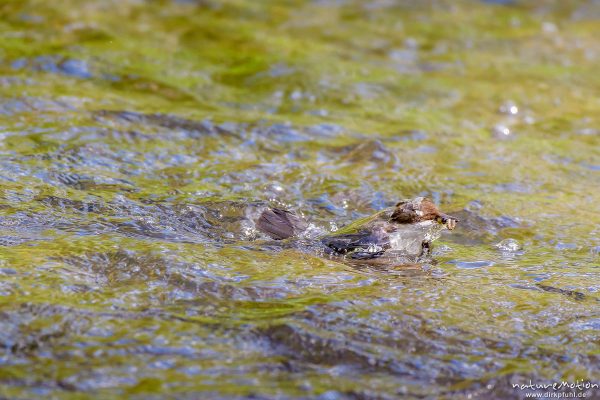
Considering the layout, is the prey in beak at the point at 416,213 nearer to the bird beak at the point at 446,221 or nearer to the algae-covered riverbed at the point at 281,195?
the bird beak at the point at 446,221

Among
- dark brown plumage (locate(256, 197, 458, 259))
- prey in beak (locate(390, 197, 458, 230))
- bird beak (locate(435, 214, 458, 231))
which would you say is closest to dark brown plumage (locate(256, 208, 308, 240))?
dark brown plumage (locate(256, 197, 458, 259))

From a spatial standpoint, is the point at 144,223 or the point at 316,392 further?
the point at 144,223

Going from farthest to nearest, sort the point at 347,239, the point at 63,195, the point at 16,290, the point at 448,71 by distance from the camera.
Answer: the point at 448,71
the point at 63,195
the point at 347,239
the point at 16,290

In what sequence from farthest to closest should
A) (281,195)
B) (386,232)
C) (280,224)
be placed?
(281,195) → (280,224) → (386,232)

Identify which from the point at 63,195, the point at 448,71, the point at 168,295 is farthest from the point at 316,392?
the point at 448,71

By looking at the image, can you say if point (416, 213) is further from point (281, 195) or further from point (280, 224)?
point (281, 195)

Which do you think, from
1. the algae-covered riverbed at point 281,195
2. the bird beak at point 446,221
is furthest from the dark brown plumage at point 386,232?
the algae-covered riverbed at point 281,195

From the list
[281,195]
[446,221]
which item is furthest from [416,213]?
[281,195]

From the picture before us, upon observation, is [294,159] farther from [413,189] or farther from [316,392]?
[316,392]
